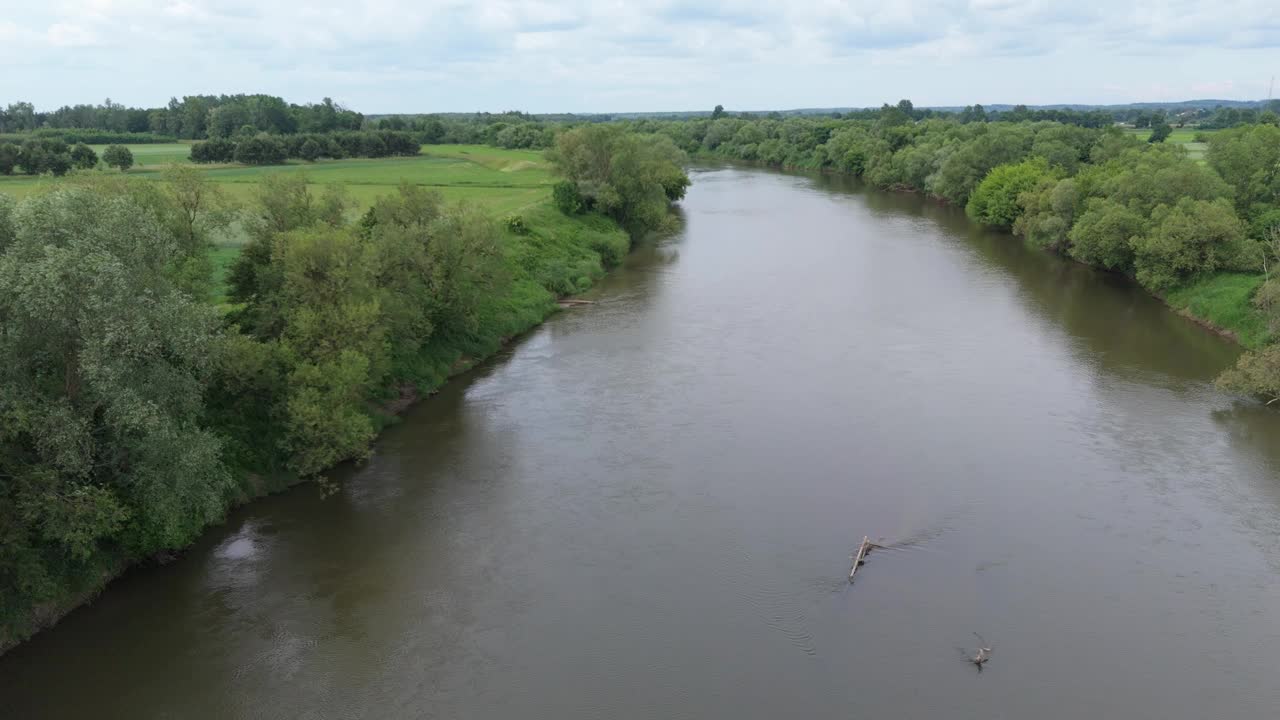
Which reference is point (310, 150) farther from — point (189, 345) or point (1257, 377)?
point (1257, 377)

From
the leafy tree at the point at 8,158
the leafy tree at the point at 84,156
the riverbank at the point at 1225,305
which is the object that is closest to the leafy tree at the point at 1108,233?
the riverbank at the point at 1225,305

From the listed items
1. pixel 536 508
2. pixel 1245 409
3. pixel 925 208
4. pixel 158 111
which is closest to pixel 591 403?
pixel 536 508

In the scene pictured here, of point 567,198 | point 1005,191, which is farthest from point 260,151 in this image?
point 1005,191

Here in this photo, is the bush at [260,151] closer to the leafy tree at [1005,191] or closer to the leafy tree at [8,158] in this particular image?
the leafy tree at [8,158]

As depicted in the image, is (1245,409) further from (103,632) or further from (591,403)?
(103,632)

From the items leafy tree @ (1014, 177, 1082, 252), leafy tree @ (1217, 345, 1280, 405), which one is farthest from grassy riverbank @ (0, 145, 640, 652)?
leafy tree @ (1217, 345, 1280, 405)
